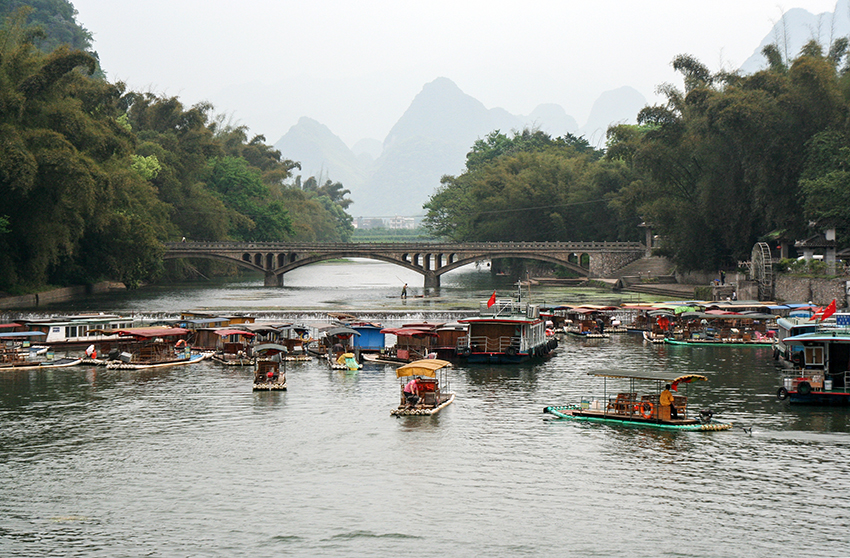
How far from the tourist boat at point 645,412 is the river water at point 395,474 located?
1.22 metres

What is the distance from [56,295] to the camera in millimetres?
119250

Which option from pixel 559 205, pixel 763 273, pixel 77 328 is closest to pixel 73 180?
pixel 77 328

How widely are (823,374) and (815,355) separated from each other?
1190mm

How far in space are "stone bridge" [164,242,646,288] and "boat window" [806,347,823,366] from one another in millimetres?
106362

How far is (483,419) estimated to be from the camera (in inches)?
1953

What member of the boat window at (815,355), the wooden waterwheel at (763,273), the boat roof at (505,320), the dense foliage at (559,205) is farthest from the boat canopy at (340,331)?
the dense foliage at (559,205)

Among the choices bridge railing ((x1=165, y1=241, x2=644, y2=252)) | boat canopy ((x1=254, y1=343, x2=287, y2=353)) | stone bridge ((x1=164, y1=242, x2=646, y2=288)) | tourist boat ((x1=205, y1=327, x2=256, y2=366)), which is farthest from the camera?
bridge railing ((x1=165, y1=241, x2=644, y2=252))

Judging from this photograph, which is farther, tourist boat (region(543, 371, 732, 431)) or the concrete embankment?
the concrete embankment

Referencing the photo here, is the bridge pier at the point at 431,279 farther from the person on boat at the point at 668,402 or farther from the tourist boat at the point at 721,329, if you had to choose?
the person on boat at the point at 668,402

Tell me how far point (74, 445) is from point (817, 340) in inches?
1582

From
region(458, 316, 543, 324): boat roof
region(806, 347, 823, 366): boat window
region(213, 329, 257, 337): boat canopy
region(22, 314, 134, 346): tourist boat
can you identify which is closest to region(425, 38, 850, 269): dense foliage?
region(458, 316, 543, 324): boat roof

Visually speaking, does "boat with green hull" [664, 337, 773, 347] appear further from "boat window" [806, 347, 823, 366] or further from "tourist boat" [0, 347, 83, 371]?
"tourist boat" [0, 347, 83, 371]

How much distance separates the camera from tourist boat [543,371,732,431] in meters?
46.4

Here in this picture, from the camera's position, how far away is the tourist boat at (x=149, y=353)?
2699 inches
